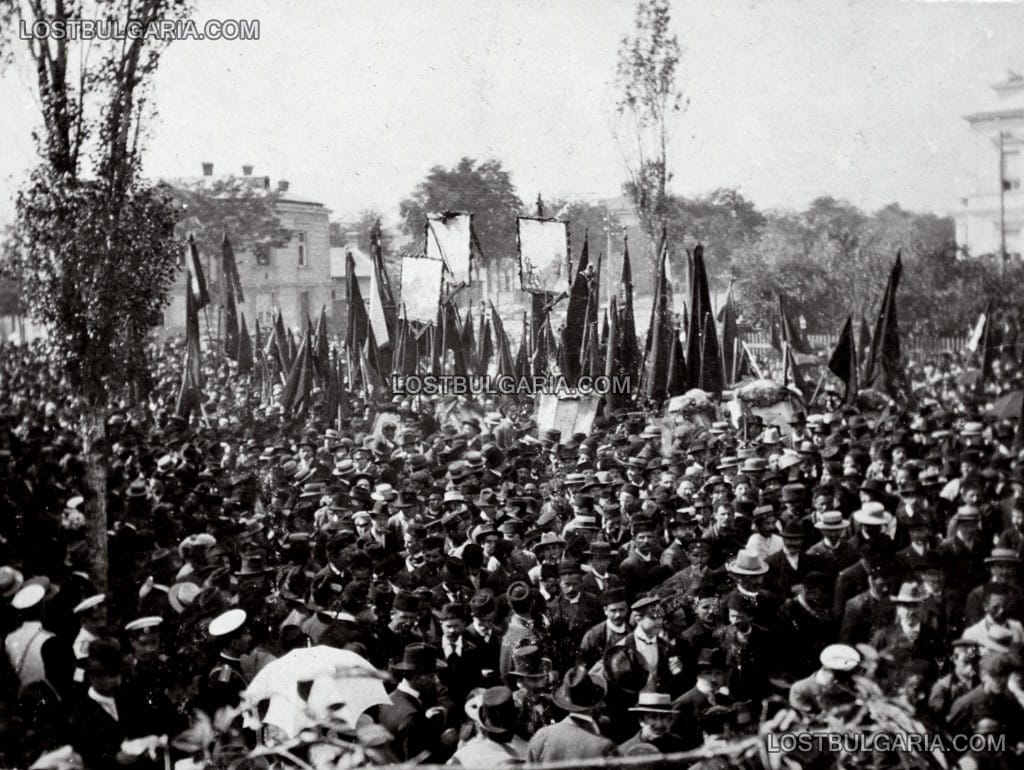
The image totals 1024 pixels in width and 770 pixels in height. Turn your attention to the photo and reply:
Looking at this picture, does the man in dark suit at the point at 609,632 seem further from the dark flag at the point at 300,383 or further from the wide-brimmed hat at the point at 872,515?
the dark flag at the point at 300,383

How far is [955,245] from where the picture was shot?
76.0 feet

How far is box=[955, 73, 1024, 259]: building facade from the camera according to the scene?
1241 centimetres

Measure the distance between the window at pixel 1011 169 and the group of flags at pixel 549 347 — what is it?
7.73 feet

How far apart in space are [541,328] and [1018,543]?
10.9 metres

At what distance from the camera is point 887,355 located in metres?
13.7

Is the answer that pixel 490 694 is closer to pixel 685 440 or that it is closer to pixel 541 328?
pixel 685 440

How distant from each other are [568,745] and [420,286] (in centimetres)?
1211

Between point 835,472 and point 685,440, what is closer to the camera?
point 835,472

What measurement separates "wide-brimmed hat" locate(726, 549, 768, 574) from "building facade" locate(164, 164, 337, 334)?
67.7 ft

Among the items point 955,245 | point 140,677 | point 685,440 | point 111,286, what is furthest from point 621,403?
point 955,245

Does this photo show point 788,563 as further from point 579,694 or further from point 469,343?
point 469,343

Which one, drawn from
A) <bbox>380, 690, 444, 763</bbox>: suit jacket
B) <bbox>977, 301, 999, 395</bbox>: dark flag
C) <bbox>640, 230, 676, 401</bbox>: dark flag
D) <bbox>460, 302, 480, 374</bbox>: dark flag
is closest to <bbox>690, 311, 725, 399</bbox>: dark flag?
<bbox>640, 230, 676, 401</bbox>: dark flag

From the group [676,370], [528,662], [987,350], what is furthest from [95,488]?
[987,350]

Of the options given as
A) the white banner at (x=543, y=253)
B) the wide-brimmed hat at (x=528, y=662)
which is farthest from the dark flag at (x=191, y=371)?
the wide-brimmed hat at (x=528, y=662)
